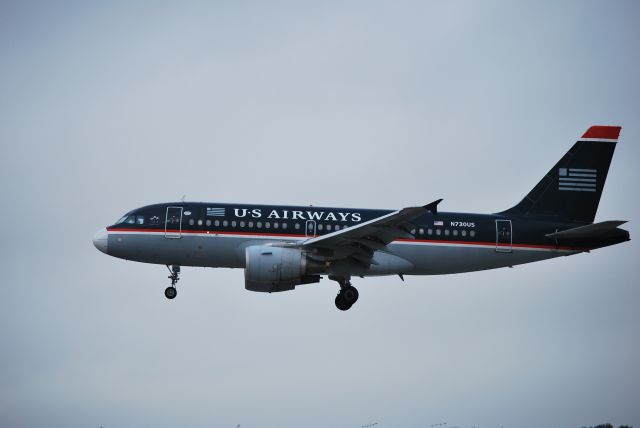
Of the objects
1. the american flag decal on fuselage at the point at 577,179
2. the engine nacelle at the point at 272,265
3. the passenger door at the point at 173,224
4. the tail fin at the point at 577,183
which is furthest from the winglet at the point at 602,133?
the passenger door at the point at 173,224

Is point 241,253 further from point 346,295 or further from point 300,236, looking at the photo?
point 346,295

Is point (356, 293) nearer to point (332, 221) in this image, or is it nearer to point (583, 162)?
point (332, 221)

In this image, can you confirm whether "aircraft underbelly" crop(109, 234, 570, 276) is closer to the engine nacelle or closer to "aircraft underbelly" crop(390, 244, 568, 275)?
"aircraft underbelly" crop(390, 244, 568, 275)

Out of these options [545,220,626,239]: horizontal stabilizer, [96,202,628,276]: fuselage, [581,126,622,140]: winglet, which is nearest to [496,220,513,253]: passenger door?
[96,202,628,276]: fuselage

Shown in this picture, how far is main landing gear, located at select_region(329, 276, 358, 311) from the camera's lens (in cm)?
3975

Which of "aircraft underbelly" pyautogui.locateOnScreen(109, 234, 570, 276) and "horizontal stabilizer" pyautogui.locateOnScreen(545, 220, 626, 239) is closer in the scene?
"aircraft underbelly" pyautogui.locateOnScreen(109, 234, 570, 276)

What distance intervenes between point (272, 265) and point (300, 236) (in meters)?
2.68

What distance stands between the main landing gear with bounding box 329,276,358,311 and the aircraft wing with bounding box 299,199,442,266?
5.29 ft

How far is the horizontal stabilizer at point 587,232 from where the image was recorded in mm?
39250

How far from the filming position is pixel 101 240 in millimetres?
40094

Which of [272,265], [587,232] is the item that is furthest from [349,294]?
[587,232]

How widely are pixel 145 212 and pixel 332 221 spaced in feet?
26.6

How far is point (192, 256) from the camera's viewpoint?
39.2 m

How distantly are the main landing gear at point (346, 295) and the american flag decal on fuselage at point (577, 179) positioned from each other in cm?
1138
